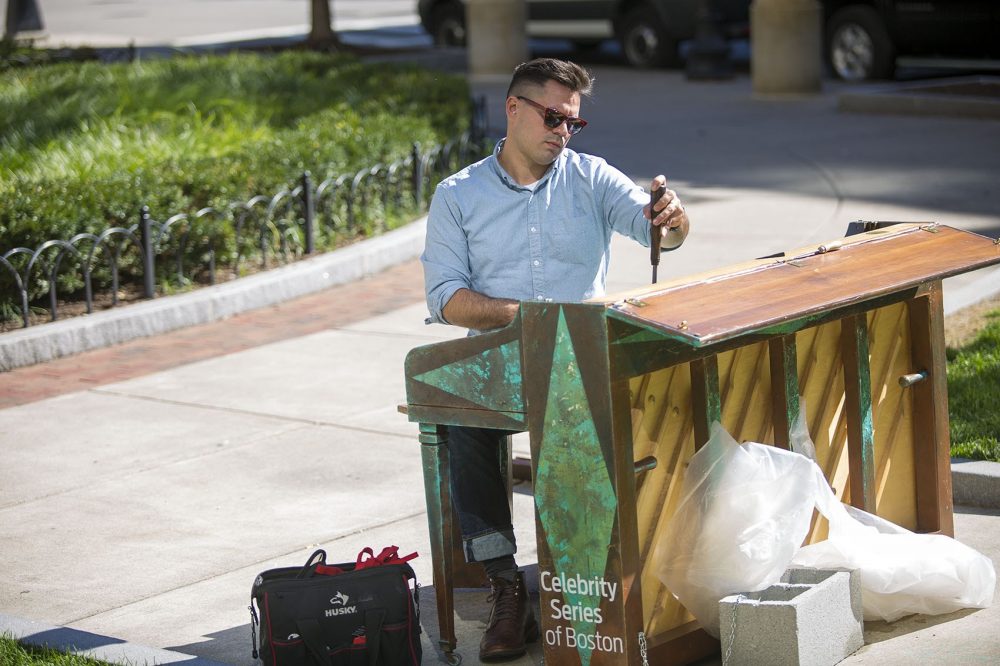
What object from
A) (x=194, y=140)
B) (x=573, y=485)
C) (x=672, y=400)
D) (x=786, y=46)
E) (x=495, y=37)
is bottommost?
(x=573, y=485)

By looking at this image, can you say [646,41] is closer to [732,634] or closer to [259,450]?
[259,450]

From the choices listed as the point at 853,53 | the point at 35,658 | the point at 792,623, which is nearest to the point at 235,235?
the point at 35,658

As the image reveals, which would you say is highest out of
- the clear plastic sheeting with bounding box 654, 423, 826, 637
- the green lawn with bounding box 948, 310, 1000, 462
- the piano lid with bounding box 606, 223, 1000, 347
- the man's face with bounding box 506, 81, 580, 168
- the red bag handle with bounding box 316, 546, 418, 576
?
the man's face with bounding box 506, 81, 580, 168

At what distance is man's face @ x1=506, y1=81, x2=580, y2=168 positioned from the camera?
14.4ft

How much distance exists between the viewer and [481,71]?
2025 cm

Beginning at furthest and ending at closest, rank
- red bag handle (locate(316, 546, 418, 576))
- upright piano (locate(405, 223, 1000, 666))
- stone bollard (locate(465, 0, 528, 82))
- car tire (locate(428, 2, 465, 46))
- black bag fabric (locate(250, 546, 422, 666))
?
car tire (locate(428, 2, 465, 46)), stone bollard (locate(465, 0, 528, 82)), red bag handle (locate(316, 546, 418, 576)), black bag fabric (locate(250, 546, 422, 666)), upright piano (locate(405, 223, 1000, 666))

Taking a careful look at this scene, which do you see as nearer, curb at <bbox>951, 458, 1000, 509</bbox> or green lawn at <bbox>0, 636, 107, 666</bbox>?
green lawn at <bbox>0, 636, 107, 666</bbox>

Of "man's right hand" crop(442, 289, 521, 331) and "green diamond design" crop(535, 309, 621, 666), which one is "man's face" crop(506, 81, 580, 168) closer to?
"man's right hand" crop(442, 289, 521, 331)

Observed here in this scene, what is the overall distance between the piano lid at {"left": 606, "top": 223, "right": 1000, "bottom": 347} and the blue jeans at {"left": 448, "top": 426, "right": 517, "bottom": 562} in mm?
817

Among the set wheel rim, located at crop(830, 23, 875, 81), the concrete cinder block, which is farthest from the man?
wheel rim, located at crop(830, 23, 875, 81)

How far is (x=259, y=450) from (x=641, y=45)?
15301 millimetres

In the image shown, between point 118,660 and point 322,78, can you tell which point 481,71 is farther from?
point 118,660

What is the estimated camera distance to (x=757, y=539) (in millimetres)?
4047

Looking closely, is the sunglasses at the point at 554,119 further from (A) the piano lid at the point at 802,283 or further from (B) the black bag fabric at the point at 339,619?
(B) the black bag fabric at the point at 339,619
